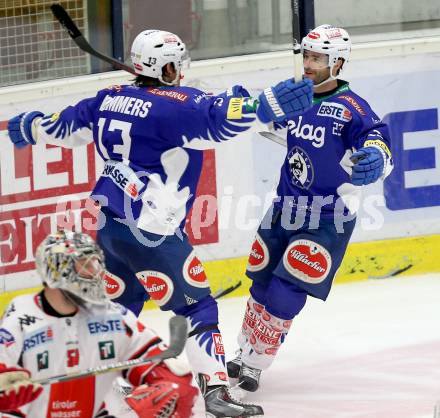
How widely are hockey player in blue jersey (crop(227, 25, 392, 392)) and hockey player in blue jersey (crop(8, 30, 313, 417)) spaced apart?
1.43 ft

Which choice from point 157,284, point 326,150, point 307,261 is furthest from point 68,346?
point 326,150

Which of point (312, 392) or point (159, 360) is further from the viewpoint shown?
point (312, 392)

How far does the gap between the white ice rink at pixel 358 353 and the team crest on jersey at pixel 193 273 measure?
2.02ft

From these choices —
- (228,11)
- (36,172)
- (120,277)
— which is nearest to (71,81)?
(36,172)

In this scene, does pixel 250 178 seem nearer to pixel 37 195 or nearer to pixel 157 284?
pixel 37 195

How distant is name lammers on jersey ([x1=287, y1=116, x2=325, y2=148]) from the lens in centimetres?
554

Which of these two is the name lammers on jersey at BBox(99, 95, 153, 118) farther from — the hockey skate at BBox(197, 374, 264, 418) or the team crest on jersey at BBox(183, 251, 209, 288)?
the hockey skate at BBox(197, 374, 264, 418)

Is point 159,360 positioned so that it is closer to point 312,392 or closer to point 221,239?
point 312,392

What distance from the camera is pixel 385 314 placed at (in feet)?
22.2

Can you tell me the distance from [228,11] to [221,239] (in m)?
1.14

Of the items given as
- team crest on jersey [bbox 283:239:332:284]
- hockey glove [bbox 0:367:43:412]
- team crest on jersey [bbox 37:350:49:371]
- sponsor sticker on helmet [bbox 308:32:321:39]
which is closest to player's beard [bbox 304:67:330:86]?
sponsor sticker on helmet [bbox 308:32:321:39]

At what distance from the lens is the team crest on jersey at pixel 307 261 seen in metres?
5.48

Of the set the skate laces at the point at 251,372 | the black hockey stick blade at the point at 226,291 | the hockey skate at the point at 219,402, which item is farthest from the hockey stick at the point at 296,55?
the black hockey stick blade at the point at 226,291

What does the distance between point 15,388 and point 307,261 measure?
223 cm
